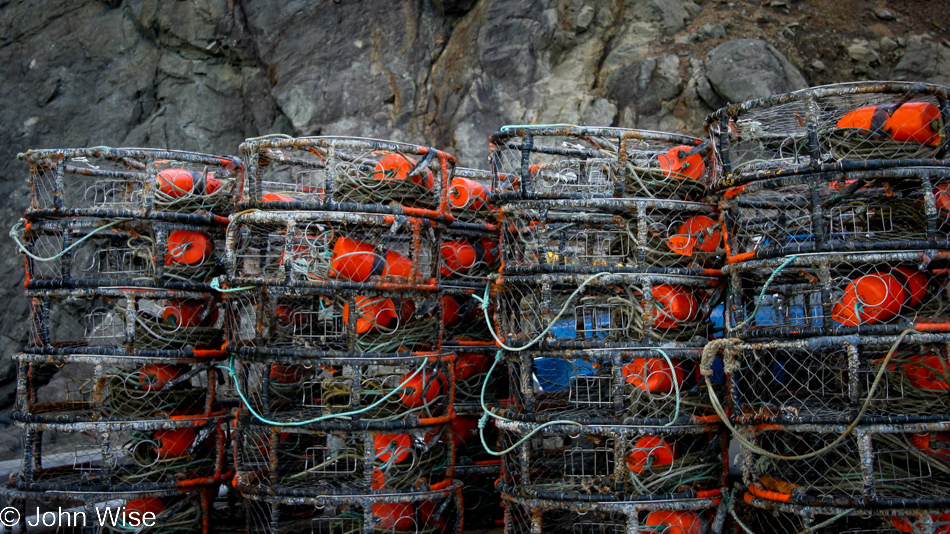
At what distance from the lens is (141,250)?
5941 millimetres

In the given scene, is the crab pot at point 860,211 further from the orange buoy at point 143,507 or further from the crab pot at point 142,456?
the orange buoy at point 143,507

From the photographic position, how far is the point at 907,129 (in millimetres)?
4441

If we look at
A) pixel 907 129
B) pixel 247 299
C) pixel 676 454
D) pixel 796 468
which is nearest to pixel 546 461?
pixel 676 454

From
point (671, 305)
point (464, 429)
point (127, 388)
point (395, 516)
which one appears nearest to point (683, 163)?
point (671, 305)

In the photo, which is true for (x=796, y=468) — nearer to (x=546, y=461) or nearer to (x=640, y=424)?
(x=640, y=424)

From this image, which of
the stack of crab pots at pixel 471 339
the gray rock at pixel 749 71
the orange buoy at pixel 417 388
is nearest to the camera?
the orange buoy at pixel 417 388

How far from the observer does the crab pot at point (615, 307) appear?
4887 mm

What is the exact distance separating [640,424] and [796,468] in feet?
3.06

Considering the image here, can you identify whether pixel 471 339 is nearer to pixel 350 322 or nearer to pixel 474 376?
pixel 474 376

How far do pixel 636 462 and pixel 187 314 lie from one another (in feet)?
11.3

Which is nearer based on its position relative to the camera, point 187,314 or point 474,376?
point 187,314

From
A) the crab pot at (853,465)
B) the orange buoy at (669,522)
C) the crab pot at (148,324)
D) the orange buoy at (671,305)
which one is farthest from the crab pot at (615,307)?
the crab pot at (148,324)

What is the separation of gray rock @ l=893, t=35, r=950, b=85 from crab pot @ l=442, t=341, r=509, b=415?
26.3ft

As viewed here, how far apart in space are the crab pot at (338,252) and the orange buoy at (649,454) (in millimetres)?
1748
